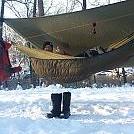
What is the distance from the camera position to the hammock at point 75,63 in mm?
7027

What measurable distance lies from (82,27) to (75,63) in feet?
3.80

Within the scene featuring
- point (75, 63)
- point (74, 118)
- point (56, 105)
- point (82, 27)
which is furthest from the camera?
point (82, 27)

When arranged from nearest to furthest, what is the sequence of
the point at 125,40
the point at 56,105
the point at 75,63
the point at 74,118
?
the point at 75,63 → the point at 125,40 → the point at 74,118 → the point at 56,105

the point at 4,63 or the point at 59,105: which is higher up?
the point at 4,63

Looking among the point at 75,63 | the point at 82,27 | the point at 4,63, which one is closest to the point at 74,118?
the point at 75,63

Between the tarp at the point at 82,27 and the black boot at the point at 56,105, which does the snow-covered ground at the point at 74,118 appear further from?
the tarp at the point at 82,27

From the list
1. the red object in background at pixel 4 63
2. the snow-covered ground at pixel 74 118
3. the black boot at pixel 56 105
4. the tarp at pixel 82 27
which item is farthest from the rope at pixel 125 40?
the red object in background at pixel 4 63

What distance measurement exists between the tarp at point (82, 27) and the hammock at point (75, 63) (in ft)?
1.59

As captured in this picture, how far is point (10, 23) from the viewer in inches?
333

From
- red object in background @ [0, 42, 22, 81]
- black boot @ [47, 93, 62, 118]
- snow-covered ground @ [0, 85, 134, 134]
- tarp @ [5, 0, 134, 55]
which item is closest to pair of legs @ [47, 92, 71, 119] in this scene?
black boot @ [47, 93, 62, 118]

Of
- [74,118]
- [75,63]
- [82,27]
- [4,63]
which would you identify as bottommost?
[74,118]

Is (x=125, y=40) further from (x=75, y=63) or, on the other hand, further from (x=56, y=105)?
(x=56, y=105)

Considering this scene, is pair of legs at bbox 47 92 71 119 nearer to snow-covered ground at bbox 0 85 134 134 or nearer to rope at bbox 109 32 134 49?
snow-covered ground at bbox 0 85 134 134

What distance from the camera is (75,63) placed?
711cm
